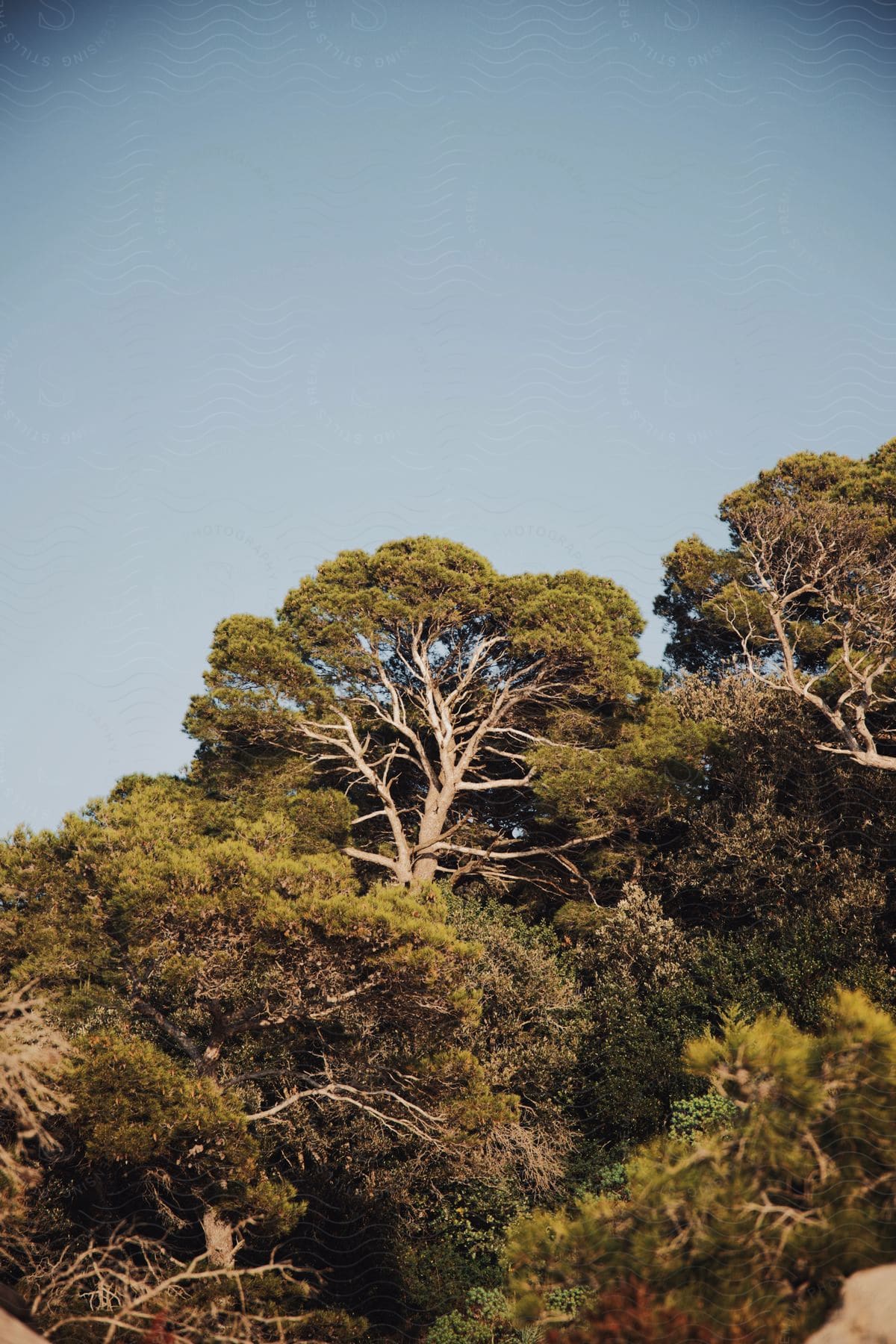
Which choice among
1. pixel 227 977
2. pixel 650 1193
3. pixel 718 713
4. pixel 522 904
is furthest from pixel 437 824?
pixel 650 1193

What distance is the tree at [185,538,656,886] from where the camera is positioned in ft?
52.6

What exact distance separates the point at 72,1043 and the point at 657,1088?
708 centimetres

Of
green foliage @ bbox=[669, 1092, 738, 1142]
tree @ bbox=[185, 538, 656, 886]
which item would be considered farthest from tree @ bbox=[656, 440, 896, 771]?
green foliage @ bbox=[669, 1092, 738, 1142]

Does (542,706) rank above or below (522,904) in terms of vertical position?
above

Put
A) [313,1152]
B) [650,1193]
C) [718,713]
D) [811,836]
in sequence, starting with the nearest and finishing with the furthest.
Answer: [650,1193] → [313,1152] → [811,836] → [718,713]

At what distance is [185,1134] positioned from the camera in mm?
8430

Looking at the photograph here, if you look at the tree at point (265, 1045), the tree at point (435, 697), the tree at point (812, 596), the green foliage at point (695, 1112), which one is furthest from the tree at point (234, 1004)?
the tree at point (812, 596)

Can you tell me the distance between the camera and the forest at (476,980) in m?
4.66

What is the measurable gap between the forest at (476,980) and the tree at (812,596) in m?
0.12

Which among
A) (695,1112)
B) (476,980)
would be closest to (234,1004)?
(476,980)

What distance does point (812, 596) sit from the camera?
19781 mm

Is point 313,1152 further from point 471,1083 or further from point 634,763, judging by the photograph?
point 634,763

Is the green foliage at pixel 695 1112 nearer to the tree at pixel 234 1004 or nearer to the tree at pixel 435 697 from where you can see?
the tree at pixel 234 1004

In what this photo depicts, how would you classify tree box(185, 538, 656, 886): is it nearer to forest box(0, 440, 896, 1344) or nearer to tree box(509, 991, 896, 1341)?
forest box(0, 440, 896, 1344)
